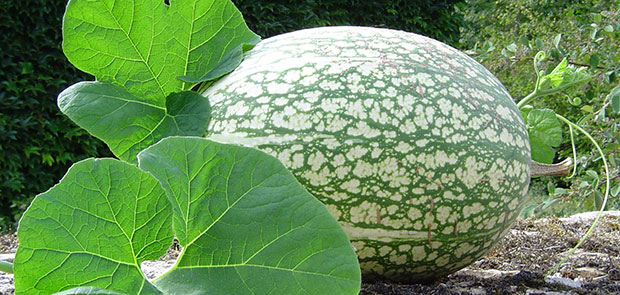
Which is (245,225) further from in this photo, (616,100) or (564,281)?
(616,100)

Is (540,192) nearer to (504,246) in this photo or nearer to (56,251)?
(504,246)

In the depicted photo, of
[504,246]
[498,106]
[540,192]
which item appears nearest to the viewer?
[498,106]

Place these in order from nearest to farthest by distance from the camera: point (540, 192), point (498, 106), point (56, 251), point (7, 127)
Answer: point (56, 251) < point (498, 106) < point (7, 127) < point (540, 192)

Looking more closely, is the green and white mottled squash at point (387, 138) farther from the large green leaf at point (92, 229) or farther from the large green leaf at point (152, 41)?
the large green leaf at point (92, 229)

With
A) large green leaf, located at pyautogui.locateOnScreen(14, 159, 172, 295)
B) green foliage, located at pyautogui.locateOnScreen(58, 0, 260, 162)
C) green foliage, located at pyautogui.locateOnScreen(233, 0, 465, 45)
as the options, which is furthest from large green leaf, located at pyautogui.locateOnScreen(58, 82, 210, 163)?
Result: green foliage, located at pyautogui.locateOnScreen(233, 0, 465, 45)

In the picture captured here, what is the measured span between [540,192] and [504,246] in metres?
8.25

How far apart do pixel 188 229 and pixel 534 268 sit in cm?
146

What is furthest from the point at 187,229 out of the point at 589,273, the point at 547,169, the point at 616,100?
the point at 616,100

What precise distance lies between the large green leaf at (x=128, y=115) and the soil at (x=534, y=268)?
1.43 feet

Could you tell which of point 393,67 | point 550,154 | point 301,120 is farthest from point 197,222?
point 550,154

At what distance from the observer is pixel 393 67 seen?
5.01 ft

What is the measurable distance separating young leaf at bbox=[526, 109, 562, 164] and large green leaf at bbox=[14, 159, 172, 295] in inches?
54.0

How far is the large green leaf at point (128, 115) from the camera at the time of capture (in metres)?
1.45

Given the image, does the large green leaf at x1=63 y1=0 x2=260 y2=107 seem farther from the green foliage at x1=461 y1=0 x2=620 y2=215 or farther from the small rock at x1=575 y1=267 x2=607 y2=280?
the small rock at x1=575 y1=267 x2=607 y2=280
